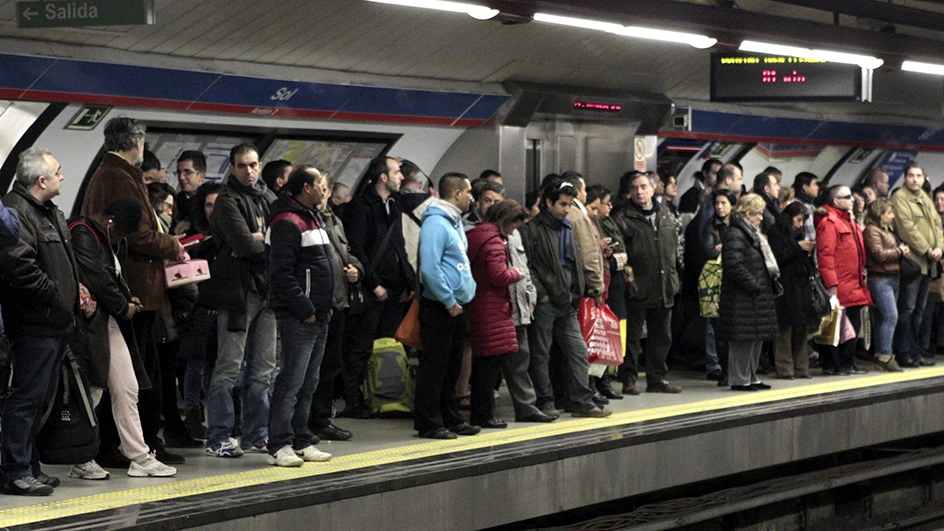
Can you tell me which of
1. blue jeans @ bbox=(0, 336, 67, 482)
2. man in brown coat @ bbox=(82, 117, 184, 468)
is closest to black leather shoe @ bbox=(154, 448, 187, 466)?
man in brown coat @ bbox=(82, 117, 184, 468)

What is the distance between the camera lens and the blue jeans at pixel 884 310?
11.6 m

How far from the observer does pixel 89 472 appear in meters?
6.55

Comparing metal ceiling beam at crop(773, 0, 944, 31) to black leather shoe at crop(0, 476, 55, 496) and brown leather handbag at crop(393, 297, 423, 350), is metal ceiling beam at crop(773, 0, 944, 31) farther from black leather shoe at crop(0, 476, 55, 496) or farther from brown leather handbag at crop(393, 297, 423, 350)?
black leather shoe at crop(0, 476, 55, 496)

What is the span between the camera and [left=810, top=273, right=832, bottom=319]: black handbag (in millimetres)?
10563

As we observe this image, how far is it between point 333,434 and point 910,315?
238 inches

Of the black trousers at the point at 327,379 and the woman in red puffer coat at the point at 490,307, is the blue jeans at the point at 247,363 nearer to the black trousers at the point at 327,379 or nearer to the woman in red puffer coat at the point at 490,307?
the black trousers at the point at 327,379

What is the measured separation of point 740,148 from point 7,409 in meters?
10.3

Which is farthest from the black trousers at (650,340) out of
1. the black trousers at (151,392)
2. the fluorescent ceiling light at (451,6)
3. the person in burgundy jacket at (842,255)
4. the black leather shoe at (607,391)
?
the black trousers at (151,392)

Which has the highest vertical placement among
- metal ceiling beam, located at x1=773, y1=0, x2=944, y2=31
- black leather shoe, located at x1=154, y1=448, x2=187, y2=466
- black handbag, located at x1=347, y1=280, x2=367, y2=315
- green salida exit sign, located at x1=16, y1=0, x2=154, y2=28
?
metal ceiling beam, located at x1=773, y1=0, x2=944, y2=31

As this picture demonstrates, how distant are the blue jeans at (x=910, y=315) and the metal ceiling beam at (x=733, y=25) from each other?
2326 mm

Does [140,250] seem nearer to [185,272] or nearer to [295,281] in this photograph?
[185,272]

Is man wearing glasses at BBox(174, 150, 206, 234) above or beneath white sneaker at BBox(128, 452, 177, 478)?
above

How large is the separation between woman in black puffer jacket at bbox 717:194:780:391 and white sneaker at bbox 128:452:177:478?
4.68 meters

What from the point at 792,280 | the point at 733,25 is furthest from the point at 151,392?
the point at 792,280
